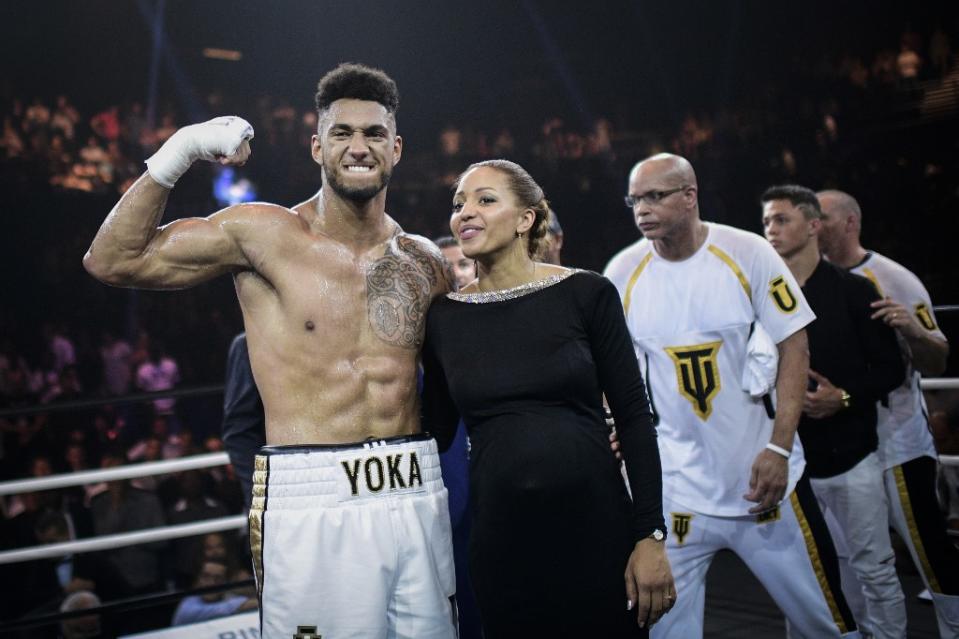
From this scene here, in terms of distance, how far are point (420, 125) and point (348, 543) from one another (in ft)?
24.7

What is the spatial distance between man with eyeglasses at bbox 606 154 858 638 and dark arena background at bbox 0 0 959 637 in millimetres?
2848

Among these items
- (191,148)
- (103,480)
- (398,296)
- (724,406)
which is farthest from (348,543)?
(103,480)

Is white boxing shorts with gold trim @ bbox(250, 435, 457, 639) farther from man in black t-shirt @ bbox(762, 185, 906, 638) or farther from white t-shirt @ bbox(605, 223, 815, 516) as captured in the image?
man in black t-shirt @ bbox(762, 185, 906, 638)

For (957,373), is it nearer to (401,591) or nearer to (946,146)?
(946,146)

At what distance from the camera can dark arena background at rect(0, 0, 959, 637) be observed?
6375mm

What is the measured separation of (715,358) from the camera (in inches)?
92.7

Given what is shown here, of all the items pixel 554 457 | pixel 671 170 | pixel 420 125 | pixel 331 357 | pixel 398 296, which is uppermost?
pixel 420 125

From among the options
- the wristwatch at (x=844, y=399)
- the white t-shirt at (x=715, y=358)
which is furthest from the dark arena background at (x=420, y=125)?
the white t-shirt at (x=715, y=358)

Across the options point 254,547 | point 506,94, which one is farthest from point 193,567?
point 506,94

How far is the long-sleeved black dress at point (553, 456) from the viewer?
5.38 ft

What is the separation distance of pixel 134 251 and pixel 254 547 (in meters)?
0.61

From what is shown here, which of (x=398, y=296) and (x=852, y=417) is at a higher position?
(x=398, y=296)

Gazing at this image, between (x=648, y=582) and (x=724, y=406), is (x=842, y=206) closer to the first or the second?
(x=724, y=406)

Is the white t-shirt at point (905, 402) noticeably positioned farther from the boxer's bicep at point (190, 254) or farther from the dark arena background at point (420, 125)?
the boxer's bicep at point (190, 254)
